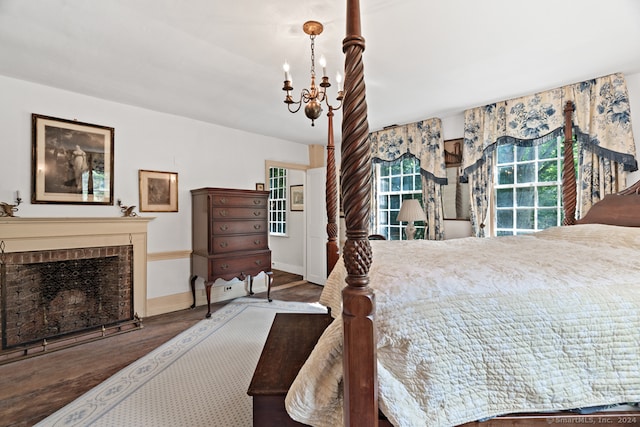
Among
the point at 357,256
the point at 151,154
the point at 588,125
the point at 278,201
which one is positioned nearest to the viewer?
the point at 357,256

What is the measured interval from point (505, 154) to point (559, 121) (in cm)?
59

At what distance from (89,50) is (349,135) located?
98.0 inches

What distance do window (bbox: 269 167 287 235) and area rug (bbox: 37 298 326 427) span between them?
11.5 ft

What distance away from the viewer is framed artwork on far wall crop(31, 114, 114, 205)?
9.14 feet

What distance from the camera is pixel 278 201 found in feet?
21.3

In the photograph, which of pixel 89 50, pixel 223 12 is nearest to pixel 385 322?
pixel 223 12

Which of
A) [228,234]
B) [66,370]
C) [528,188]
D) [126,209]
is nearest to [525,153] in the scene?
[528,188]

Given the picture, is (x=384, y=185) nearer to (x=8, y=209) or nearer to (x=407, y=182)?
(x=407, y=182)

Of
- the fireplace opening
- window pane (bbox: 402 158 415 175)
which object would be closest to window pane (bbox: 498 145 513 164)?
window pane (bbox: 402 158 415 175)

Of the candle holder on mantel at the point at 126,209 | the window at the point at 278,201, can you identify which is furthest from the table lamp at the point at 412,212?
the candle holder on mantel at the point at 126,209

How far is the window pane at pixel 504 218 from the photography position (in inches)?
130

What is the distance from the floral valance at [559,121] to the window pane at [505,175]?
0.26 meters

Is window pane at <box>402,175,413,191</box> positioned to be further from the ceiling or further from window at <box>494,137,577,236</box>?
the ceiling

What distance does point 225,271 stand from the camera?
11.8ft
